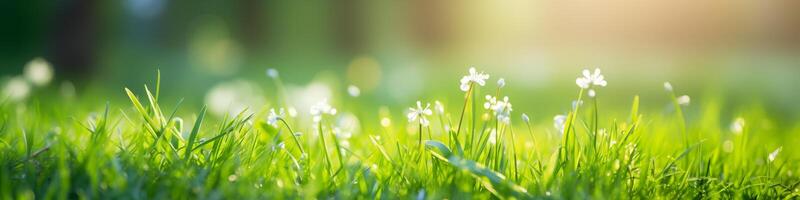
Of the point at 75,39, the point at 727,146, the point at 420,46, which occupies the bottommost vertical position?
the point at 420,46

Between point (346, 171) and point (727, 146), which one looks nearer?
point (346, 171)

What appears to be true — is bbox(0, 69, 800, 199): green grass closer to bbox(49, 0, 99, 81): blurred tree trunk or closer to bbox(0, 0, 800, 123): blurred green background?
bbox(0, 0, 800, 123): blurred green background

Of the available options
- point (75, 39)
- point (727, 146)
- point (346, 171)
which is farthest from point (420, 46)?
point (346, 171)

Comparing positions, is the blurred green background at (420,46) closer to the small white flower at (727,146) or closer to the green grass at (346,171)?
the small white flower at (727,146)

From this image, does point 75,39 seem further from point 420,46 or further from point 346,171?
point 420,46

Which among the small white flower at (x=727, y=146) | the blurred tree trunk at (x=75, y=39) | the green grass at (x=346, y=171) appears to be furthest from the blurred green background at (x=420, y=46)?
the green grass at (x=346, y=171)

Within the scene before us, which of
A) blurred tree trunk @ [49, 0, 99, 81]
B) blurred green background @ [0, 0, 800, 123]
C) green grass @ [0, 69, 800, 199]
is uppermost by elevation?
green grass @ [0, 69, 800, 199]

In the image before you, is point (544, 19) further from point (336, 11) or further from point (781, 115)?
point (781, 115)

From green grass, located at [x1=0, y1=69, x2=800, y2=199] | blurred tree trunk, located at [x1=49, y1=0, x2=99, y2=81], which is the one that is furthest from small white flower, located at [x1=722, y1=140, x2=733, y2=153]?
blurred tree trunk, located at [x1=49, y1=0, x2=99, y2=81]

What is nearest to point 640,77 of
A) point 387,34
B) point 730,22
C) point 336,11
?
point 730,22

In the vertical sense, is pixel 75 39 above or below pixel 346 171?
below
